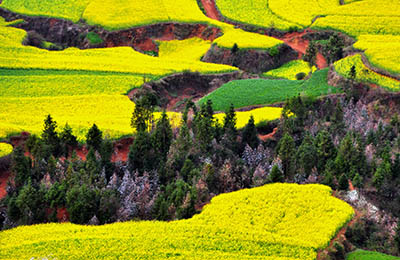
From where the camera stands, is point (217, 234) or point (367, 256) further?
point (217, 234)

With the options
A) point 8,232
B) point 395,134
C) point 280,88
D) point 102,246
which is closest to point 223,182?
point 102,246

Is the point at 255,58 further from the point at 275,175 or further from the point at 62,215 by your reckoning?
the point at 62,215

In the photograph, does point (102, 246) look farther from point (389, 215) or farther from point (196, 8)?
point (196, 8)

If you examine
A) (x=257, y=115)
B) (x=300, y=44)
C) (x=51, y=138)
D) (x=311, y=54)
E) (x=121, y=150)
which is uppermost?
(x=300, y=44)

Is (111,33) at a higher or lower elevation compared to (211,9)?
lower

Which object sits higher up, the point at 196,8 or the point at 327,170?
the point at 196,8

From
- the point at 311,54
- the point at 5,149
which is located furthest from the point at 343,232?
the point at 311,54

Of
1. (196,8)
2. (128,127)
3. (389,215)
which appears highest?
(196,8)
